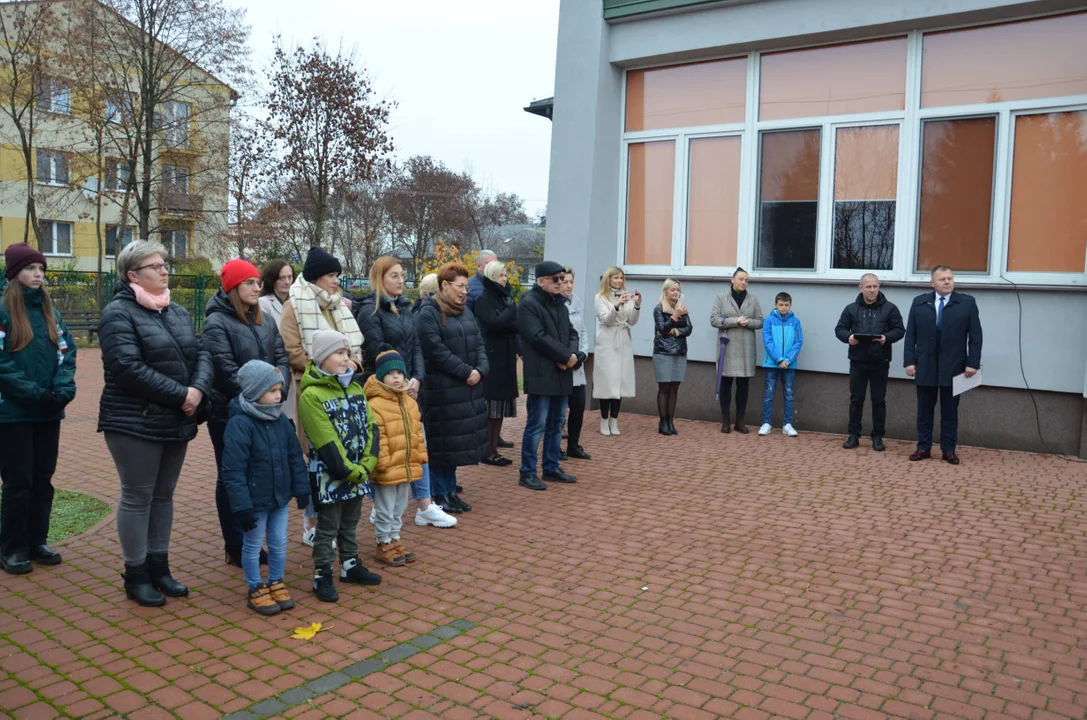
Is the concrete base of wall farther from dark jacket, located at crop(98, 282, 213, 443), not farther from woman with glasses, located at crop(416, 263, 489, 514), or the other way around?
dark jacket, located at crop(98, 282, 213, 443)

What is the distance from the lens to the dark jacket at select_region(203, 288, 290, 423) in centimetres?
549

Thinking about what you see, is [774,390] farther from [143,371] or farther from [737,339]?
[143,371]

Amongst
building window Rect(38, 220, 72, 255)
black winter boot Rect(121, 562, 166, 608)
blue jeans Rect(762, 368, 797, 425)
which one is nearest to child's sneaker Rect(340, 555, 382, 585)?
black winter boot Rect(121, 562, 166, 608)

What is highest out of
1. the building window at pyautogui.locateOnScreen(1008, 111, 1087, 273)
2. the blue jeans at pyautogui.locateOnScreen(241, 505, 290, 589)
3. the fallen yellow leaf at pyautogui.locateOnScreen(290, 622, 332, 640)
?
the building window at pyautogui.locateOnScreen(1008, 111, 1087, 273)

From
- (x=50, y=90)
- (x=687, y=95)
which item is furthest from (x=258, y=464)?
(x=50, y=90)

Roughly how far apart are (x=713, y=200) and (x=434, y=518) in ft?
23.7

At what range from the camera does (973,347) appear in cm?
923

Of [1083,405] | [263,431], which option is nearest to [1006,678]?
[263,431]

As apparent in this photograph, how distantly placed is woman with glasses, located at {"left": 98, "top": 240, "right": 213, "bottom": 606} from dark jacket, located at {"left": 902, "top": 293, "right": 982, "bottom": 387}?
23.6 ft

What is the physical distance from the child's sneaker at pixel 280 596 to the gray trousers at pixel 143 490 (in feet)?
2.48

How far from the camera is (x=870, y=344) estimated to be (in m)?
10.1

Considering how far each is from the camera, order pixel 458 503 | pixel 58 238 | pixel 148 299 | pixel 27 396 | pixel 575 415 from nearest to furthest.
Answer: pixel 148 299
pixel 27 396
pixel 458 503
pixel 575 415
pixel 58 238

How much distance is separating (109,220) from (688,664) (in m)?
49.6

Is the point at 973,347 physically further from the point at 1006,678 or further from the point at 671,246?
the point at 1006,678
